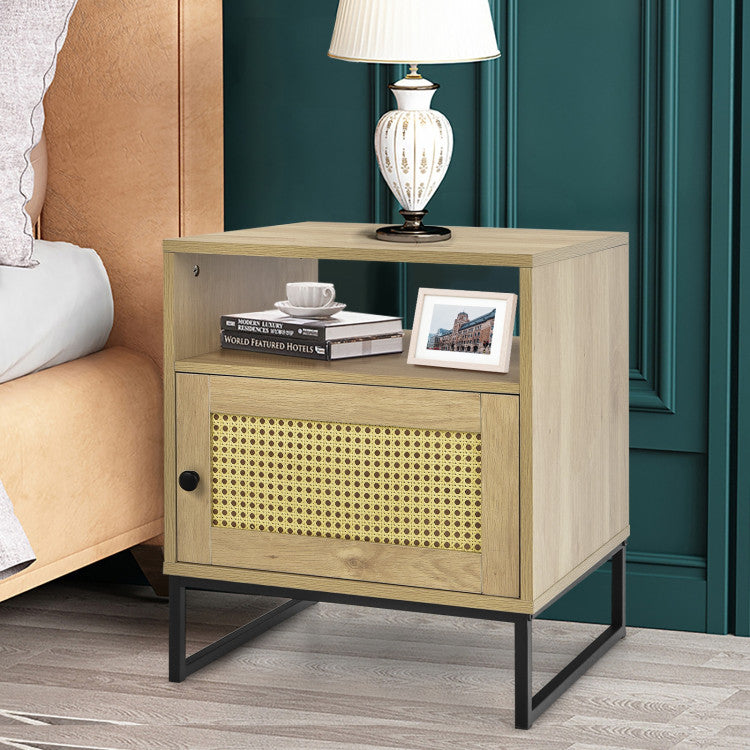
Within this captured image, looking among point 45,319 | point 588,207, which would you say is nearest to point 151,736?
point 45,319

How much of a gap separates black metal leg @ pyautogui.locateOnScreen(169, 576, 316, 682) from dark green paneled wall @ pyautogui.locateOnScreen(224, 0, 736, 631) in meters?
0.55

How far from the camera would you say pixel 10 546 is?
1.67 m

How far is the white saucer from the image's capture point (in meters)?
2.04

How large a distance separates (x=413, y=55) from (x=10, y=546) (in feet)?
2.75

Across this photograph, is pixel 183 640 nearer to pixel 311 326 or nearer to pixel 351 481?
pixel 351 481

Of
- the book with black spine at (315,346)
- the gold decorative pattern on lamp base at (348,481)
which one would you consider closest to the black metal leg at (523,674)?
the gold decorative pattern on lamp base at (348,481)

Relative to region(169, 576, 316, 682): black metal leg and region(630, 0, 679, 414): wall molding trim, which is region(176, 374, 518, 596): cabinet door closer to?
region(169, 576, 316, 682): black metal leg

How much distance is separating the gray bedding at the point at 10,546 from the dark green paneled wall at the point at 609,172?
878 mm

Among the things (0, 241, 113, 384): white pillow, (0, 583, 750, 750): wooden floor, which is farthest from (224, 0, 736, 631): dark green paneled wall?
(0, 241, 113, 384): white pillow

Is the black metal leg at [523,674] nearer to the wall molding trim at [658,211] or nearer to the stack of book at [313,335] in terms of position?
the stack of book at [313,335]

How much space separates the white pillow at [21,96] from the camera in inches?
78.4

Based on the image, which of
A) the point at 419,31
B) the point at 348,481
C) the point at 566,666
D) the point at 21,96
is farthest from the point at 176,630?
the point at 419,31

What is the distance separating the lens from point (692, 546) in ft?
7.50

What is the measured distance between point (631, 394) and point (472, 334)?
1.58 ft
